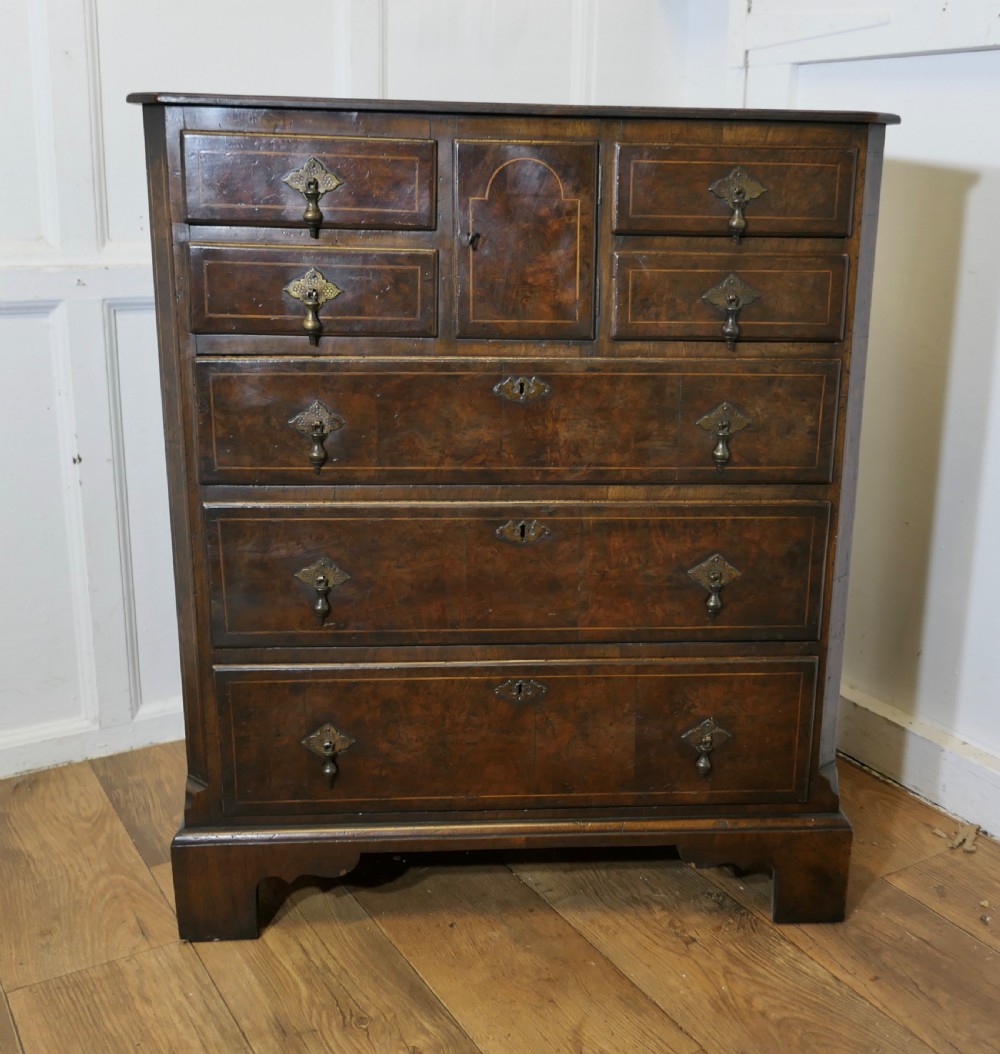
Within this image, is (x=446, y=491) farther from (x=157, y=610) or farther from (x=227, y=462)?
(x=157, y=610)

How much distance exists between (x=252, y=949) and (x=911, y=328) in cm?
169

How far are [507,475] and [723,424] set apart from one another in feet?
1.10

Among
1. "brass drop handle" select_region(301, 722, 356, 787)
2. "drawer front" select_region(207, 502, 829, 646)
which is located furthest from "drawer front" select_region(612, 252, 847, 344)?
"brass drop handle" select_region(301, 722, 356, 787)

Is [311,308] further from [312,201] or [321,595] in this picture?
[321,595]

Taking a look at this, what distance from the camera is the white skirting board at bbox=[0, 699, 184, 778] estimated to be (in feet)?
7.64

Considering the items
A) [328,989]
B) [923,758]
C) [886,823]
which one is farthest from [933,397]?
[328,989]

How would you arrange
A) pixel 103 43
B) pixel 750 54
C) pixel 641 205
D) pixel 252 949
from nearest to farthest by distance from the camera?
1. pixel 641 205
2. pixel 252 949
3. pixel 103 43
4. pixel 750 54

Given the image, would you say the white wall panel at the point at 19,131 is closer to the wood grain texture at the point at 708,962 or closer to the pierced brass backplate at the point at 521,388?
the pierced brass backplate at the point at 521,388

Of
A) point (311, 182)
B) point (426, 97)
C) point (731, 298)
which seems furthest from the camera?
point (426, 97)

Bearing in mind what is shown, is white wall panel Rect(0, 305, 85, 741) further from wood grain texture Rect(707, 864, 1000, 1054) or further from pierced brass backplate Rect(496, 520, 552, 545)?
wood grain texture Rect(707, 864, 1000, 1054)

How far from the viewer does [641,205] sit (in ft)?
5.25

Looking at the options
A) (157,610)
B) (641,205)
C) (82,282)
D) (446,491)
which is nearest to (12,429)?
(82,282)

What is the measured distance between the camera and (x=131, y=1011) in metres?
1.68

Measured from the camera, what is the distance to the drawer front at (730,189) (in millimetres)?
1595
